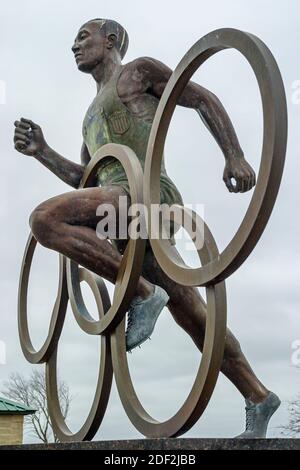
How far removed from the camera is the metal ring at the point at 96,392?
261 inches

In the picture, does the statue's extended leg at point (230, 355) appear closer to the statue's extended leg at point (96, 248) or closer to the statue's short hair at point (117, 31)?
the statue's extended leg at point (96, 248)

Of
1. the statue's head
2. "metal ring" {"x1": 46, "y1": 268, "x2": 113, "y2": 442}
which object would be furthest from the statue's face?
"metal ring" {"x1": 46, "y1": 268, "x2": 113, "y2": 442}

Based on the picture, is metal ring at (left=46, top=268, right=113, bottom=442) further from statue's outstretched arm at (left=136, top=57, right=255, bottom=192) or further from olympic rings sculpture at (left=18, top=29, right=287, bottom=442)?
statue's outstretched arm at (left=136, top=57, right=255, bottom=192)

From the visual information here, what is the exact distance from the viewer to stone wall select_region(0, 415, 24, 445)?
65.4ft

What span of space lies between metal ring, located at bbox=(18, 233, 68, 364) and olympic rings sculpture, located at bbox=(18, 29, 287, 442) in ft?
0.04

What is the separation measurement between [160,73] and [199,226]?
5.11 feet

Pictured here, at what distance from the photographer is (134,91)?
6.76 metres

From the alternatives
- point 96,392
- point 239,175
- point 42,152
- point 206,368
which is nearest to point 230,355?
point 206,368

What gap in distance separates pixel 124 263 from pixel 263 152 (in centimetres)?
167

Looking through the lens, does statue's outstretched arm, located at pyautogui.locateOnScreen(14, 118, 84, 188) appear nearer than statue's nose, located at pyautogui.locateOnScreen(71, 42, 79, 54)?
No

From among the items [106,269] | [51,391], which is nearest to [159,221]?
[106,269]

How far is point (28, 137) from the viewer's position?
7.29m
